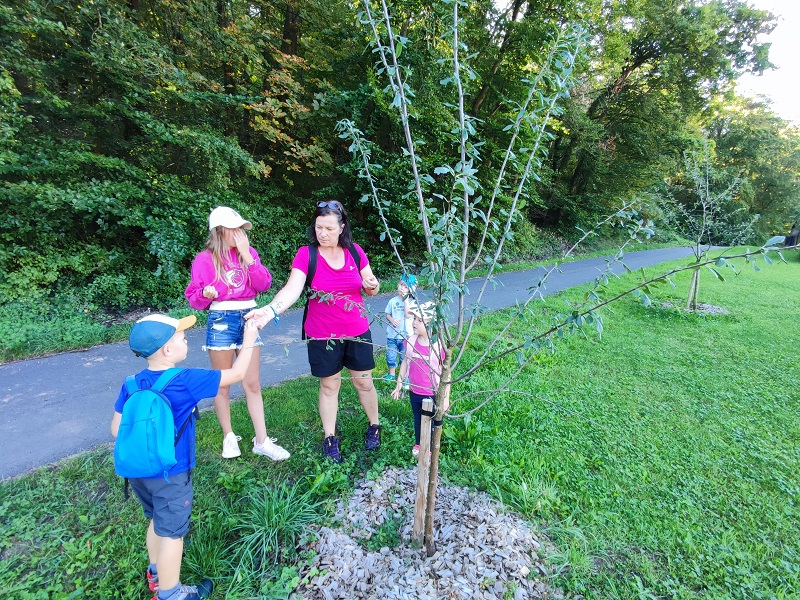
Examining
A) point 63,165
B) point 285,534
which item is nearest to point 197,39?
point 63,165

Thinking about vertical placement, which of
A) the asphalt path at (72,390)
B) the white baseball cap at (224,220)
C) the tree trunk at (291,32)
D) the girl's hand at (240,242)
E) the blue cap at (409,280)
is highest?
the tree trunk at (291,32)

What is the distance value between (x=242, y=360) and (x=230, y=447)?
1.34 metres

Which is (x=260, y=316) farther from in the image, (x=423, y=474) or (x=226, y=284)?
(x=423, y=474)

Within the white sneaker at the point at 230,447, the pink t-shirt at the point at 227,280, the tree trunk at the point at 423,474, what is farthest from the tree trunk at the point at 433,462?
the white sneaker at the point at 230,447

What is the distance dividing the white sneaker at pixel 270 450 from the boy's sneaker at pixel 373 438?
0.64 m

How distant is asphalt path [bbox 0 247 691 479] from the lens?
3.21 m

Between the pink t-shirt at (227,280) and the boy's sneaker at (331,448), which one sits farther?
the boy's sneaker at (331,448)

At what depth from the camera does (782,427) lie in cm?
381

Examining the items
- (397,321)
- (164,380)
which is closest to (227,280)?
(164,380)

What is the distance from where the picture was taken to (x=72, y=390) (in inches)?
163

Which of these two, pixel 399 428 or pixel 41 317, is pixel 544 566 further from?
pixel 41 317

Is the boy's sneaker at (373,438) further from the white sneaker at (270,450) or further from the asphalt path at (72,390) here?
the asphalt path at (72,390)

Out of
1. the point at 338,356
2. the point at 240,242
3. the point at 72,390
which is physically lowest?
the point at 72,390

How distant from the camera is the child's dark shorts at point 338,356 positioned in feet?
9.42
